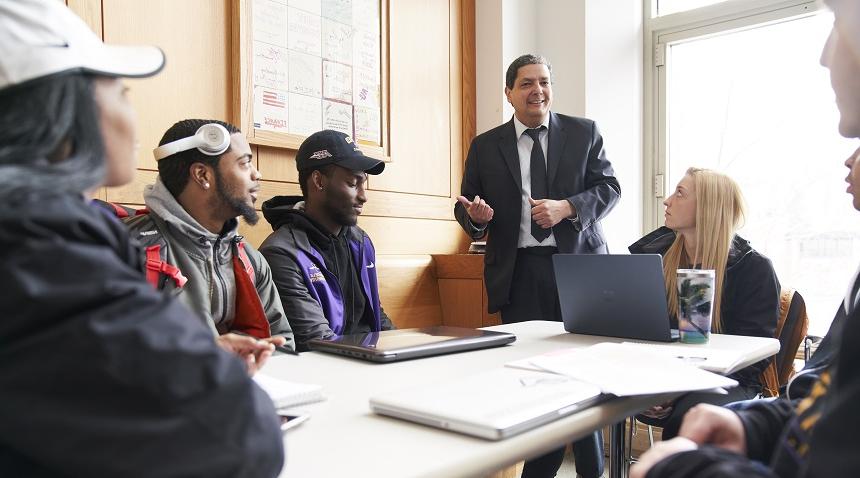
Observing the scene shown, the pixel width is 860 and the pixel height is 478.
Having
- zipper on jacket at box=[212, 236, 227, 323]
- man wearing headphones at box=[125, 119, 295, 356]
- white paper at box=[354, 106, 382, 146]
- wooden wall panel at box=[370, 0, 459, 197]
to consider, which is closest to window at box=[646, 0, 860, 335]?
wooden wall panel at box=[370, 0, 459, 197]

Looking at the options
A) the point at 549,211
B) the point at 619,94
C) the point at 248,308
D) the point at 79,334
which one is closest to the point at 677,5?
the point at 619,94

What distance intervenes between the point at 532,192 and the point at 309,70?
1083 mm

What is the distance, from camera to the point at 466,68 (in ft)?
12.3

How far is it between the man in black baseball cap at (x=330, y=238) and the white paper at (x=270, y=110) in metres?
0.26

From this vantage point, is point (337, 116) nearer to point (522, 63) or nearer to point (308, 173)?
point (308, 173)

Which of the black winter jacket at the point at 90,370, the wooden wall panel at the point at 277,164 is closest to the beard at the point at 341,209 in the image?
the wooden wall panel at the point at 277,164

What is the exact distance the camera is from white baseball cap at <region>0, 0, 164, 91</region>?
646 millimetres

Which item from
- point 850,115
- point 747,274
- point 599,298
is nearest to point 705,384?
point 850,115

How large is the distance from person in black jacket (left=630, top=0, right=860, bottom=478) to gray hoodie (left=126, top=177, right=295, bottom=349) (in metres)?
1.18

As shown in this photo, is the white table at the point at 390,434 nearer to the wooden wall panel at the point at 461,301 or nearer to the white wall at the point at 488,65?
the wooden wall panel at the point at 461,301

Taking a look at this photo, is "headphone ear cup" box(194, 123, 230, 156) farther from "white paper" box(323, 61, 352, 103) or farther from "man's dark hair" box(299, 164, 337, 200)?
"white paper" box(323, 61, 352, 103)

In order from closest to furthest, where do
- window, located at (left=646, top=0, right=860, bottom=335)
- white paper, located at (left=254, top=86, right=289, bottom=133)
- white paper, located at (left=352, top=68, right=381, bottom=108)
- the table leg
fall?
1. the table leg
2. white paper, located at (left=254, top=86, right=289, bottom=133)
3. white paper, located at (left=352, top=68, right=381, bottom=108)
4. window, located at (left=646, top=0, right=860, bottom=335)

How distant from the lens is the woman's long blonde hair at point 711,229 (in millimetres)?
2186

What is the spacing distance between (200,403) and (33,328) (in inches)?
5.9
